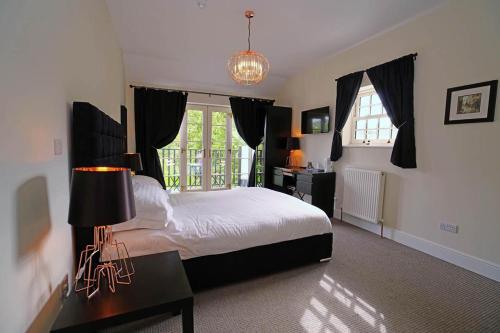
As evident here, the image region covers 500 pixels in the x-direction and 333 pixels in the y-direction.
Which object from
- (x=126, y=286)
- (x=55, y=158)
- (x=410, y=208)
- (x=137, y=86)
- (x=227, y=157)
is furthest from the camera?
(x=227, y=157)

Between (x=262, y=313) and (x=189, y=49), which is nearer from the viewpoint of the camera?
(x=262, y=313)

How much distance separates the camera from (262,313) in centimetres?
174

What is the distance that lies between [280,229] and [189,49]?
126 inches

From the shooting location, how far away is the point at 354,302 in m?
1.88

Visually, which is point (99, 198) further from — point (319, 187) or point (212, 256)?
point (319, 187)

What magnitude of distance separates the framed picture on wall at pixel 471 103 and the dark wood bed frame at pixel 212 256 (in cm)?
186

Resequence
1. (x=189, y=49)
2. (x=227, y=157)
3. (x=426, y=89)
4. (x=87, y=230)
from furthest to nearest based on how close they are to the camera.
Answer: (x=227, y=157), (x=189, y=49), (x=426, y=89), (x=87, y=230)

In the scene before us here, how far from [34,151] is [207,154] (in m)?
4.15

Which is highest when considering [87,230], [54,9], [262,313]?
[54,9]

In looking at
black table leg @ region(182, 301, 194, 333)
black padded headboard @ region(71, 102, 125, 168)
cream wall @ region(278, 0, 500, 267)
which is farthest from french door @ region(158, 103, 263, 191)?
black table leg @ region(182, 301, 194, 333)

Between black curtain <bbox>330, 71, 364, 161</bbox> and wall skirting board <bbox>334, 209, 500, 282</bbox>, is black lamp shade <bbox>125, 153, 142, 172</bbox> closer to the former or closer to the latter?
black curtain <bbox>330, 71, 364, 161</bbox>

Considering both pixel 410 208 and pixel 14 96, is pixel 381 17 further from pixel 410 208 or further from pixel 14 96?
pixel 14 96

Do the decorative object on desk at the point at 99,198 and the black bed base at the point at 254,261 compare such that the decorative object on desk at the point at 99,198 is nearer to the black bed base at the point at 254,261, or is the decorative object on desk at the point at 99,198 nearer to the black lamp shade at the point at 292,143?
the black bed base at the point at 254,261

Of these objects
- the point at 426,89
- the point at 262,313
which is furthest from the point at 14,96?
the point at 426,89
